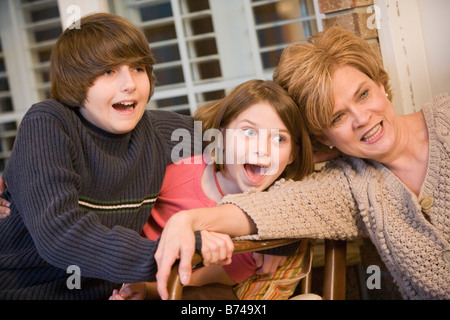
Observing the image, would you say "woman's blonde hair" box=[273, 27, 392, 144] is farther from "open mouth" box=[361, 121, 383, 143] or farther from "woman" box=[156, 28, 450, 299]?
"open mouth" box=[361, 121, 383, 143]

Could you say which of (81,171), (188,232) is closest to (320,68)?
(188,232)

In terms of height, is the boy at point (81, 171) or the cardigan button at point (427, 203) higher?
the boy at point (81, 171)

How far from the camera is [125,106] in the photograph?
159 cm

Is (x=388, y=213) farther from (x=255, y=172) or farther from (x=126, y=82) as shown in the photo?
(x=126, y=82)

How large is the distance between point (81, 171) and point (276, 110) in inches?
26.2

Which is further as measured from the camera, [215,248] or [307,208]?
[307,208]

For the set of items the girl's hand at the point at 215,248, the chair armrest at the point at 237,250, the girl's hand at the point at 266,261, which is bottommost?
the girl's hand at the point at 266,261

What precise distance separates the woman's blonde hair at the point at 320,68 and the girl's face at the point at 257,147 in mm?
111

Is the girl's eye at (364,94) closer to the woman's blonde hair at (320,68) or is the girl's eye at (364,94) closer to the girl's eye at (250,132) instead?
the woman's blonde hair at (320,68)

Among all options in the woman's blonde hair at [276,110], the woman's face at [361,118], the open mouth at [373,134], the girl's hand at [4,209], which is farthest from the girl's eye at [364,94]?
the girl's hand at [4,209]

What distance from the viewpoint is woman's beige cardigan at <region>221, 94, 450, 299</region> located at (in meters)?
1.52

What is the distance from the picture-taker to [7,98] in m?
3.26

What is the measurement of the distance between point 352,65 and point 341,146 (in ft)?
0.91

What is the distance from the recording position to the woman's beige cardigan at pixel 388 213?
152cm
